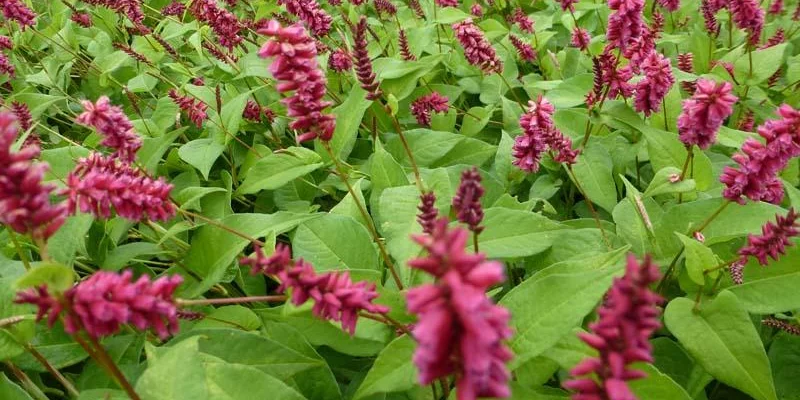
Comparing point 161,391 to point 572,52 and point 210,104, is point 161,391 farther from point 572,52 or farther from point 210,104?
point 572,52

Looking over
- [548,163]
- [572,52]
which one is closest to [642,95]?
[548,163]

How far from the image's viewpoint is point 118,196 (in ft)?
5.28

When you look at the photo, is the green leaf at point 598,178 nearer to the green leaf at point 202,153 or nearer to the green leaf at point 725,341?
the green leaf at point 725,341

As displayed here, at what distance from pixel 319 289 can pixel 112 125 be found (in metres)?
1.25

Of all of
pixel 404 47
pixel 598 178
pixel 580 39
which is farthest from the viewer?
pixel 580 39

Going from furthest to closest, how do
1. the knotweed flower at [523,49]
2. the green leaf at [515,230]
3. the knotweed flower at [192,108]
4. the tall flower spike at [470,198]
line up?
the knotweed flower at [523,49]
the knotweed flower at [192,108]
the green leaf at [515,230]
the tall flower spike at [470,198]

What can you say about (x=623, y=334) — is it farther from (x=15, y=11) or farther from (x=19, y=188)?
(x=15, y=11)

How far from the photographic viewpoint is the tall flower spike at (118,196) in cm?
155

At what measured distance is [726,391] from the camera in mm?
2133

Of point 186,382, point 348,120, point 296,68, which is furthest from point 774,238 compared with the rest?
point 348,120

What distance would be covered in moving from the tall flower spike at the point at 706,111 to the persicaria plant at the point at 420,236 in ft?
0.04

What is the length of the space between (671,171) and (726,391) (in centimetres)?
81

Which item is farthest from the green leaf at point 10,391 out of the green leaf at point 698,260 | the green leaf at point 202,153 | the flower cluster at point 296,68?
the green leaf at point 698,260

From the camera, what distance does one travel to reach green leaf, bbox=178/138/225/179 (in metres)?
2.92
